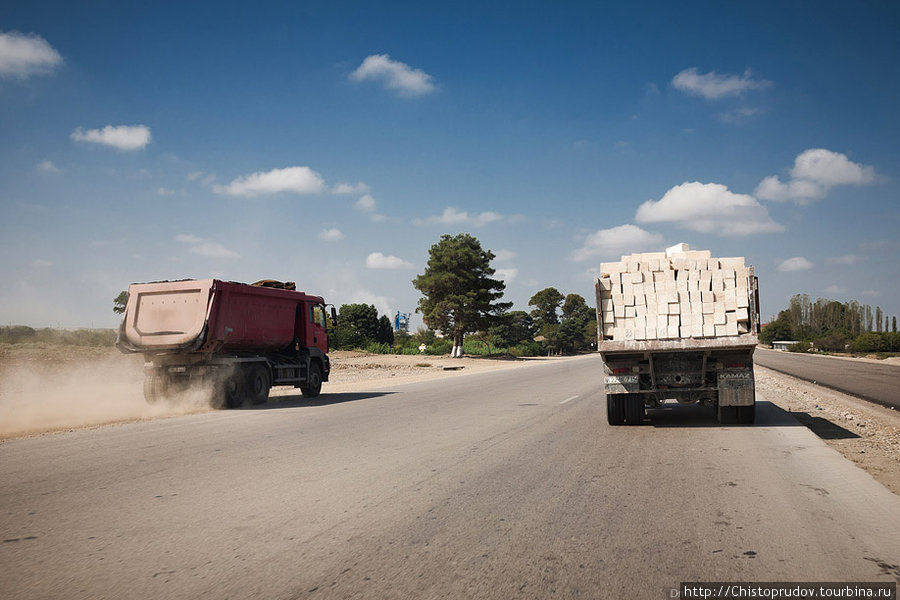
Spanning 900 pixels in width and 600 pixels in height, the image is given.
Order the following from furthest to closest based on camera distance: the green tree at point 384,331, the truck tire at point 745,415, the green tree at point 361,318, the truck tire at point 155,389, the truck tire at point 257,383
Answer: the green tree at point 384,331 < the green tree at point 361,318 < the truck tire at point 257,383 < the truck tire at point 155,389 < the truck tire at point 745,415

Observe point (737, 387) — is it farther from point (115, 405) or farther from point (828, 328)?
point (828, 328)

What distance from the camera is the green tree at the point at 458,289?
59500 mm

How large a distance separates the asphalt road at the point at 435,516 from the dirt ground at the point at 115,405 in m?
1.13

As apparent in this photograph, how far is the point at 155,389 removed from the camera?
15.9 meters

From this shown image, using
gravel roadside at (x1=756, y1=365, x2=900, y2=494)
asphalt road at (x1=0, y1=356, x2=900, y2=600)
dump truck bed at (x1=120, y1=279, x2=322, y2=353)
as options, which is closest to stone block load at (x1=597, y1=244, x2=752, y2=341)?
asphalt road at (x1=0, y1=356, x2=900, y2=600)

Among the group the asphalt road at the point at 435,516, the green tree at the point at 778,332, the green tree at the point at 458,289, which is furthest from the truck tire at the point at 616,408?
the green tree at the point at 778,332

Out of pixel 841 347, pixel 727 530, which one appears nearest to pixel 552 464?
pixel 727 530

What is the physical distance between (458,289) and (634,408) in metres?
49.6

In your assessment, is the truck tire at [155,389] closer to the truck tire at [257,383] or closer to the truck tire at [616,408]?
the truck tire at [257,383]

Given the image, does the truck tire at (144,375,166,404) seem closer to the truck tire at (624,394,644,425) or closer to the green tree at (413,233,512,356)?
the truck tire at (624,394,644,425)

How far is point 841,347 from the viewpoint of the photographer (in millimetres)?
96438

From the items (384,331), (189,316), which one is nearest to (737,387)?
(189,316)

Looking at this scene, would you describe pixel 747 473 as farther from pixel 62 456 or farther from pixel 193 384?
pixel 193 384

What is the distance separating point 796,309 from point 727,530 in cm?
16433
